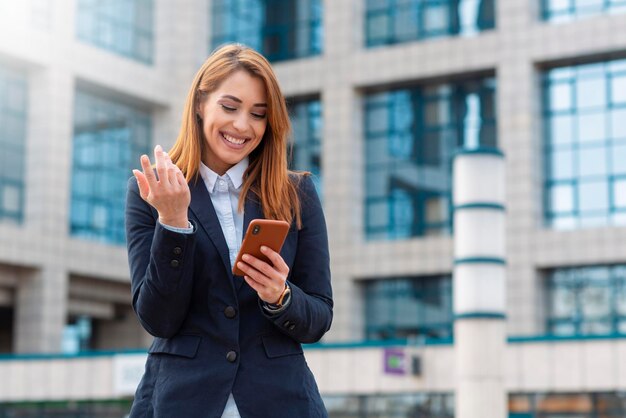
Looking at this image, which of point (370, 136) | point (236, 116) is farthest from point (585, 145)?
point (236, 116)

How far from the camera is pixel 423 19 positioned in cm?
4197

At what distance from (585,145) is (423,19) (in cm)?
705

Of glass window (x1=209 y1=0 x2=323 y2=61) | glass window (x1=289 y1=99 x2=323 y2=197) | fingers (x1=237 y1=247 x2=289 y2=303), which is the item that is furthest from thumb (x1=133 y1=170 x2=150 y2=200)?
glass window (x1=209 y1=0 x2=323 y2=61)

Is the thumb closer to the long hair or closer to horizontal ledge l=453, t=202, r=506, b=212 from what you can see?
the long hair

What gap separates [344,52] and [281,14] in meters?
3.00

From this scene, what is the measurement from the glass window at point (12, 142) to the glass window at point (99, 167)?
240 cm

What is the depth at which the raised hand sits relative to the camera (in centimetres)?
255

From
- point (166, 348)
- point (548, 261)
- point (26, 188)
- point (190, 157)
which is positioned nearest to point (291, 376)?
point (166, 348)

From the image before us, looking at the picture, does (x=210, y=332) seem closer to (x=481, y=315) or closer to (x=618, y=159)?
(x=481, y=315)

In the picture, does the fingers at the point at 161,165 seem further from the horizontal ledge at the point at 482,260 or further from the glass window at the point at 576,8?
the glass window at the point at 576,8

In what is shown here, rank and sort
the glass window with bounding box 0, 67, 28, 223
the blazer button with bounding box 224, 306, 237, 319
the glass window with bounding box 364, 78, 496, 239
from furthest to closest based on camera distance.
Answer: the glass window with bounding box 364, 78, 496, 239
the glass window with bounding box 0, 67, 28, 223
the blazer button with bounding box 224, 306, 237, 319

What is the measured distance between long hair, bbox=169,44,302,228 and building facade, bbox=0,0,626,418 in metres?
35.5

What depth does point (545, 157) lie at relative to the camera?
1585 inches

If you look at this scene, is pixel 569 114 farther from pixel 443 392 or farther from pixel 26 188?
pixel 26 188
